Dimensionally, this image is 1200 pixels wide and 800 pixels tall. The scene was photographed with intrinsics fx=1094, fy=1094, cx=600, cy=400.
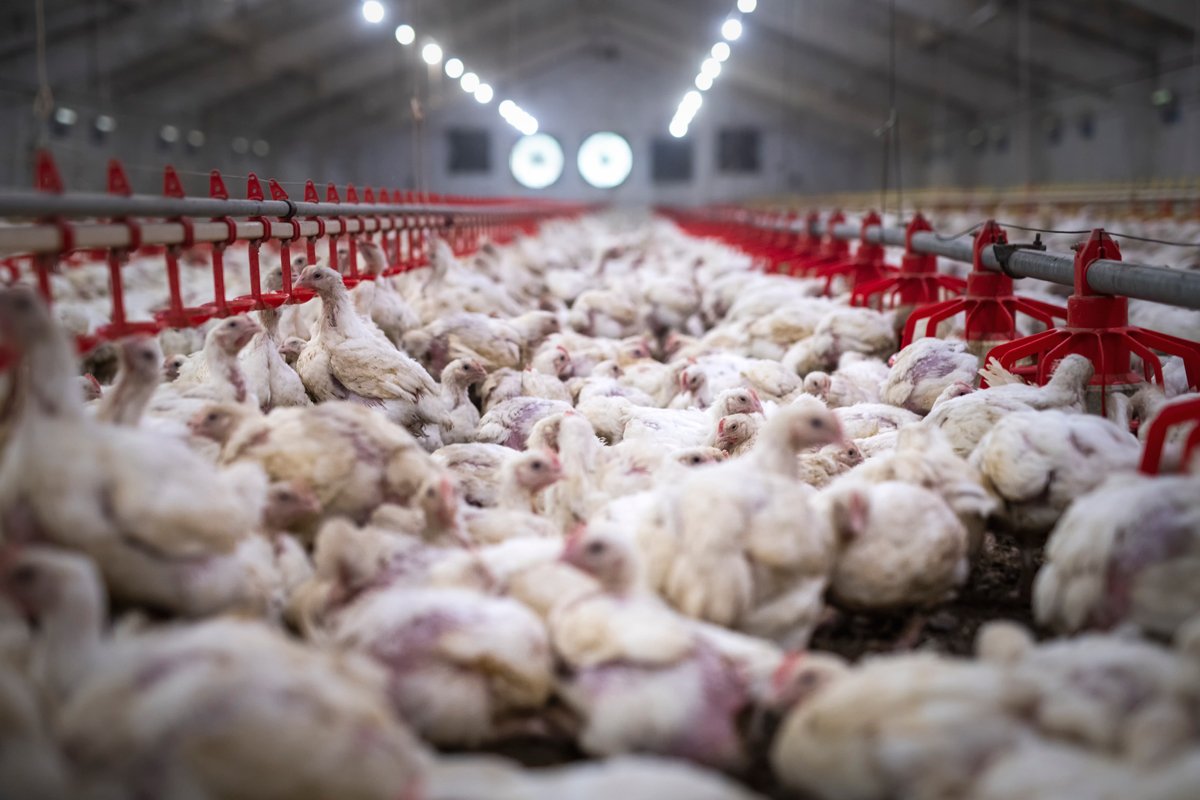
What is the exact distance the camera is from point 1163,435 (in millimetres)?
2660

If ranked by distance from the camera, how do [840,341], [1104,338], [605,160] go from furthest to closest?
[605,160], [840,341], [1104,338]

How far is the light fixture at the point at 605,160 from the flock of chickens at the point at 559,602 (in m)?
31.7

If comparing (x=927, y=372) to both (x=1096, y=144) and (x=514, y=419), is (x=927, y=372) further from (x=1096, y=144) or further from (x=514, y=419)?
(x=1096, y=144)

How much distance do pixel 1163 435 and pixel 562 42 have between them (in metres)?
30.6

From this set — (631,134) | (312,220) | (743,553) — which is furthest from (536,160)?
(743,553)

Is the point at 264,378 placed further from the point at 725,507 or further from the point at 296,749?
the point at 296,749

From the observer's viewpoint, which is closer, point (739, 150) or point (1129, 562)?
point (1129, 562)

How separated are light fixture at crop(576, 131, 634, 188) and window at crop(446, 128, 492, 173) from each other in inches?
120

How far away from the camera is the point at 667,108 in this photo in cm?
3419

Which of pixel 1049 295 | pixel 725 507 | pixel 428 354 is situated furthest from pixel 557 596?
pixel 1049 295

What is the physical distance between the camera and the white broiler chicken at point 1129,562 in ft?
7.23

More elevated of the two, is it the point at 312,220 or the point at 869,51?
the point at 869,51

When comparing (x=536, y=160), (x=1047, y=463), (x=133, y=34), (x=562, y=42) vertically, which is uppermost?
(x=562, y=42)

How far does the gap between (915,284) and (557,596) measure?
Answer: 439cm
